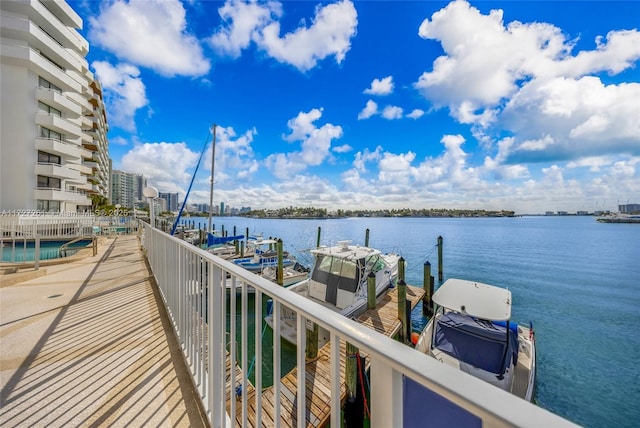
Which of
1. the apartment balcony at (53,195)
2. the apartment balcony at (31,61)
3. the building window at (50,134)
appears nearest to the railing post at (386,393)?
the apartment balcony at (53,195)

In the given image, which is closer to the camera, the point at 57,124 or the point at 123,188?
the point at 57,124

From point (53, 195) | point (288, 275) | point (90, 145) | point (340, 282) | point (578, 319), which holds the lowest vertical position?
point (578, 319)

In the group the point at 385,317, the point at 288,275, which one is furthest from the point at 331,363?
the point at 288,275

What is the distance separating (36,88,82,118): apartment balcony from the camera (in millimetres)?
21438

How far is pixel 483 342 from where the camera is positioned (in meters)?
5.32

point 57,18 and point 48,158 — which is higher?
point 57,18

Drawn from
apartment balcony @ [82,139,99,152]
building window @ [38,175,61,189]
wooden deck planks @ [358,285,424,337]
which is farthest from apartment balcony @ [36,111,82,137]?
wooden deck planks @ [358,285,424,337]

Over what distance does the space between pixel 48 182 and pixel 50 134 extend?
4.21 m

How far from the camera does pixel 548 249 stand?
25516mm

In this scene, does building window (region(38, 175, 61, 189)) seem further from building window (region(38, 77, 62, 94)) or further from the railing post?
the railing post

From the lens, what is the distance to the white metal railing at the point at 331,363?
0.59m

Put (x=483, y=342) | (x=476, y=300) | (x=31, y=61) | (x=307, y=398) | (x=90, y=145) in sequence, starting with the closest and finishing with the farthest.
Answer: (x=307, y=398)
(x=483, y=342)
(x=476, y=300)
(x=31, y=61)
(x=90, y=145)

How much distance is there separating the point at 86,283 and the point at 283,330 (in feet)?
15.4

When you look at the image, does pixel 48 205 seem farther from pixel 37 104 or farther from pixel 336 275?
pixel 336 275
